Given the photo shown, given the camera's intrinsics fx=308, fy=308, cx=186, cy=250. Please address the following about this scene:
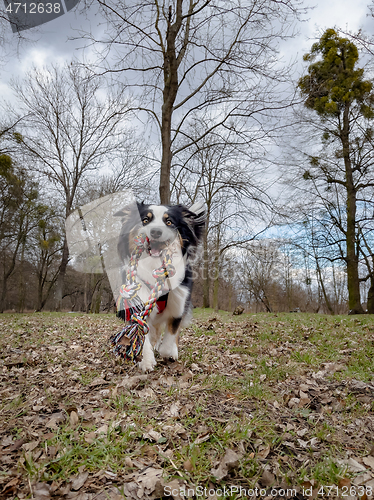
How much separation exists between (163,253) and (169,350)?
1.33 m

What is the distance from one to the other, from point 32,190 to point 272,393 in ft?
61.3

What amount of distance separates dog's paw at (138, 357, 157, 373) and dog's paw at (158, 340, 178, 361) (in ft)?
1.48

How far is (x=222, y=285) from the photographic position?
27.3 metres

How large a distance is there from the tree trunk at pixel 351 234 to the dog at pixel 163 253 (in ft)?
48.8

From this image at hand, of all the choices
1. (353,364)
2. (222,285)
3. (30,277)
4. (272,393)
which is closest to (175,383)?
(272,393)

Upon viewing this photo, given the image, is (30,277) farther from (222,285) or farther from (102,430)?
(102,430)

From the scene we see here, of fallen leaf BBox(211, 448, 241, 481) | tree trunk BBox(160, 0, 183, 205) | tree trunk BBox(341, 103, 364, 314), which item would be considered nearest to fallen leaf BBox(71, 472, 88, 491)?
fallen leaf BBox(211, 448, 241, 481)

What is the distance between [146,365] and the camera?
11.7 feet

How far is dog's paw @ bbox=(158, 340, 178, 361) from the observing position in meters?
4.04

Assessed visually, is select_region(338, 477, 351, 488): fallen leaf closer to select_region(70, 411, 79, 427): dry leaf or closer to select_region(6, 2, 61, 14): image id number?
select_region(70, 411, 79, 427): dry leaf

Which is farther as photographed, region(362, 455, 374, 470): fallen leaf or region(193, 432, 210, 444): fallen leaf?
region(193, 432, 210, 444): fallen leaf

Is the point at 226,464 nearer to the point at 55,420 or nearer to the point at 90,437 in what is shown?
the point at 90,437

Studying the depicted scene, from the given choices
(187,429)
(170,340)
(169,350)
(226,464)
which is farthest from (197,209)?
(226,464)
